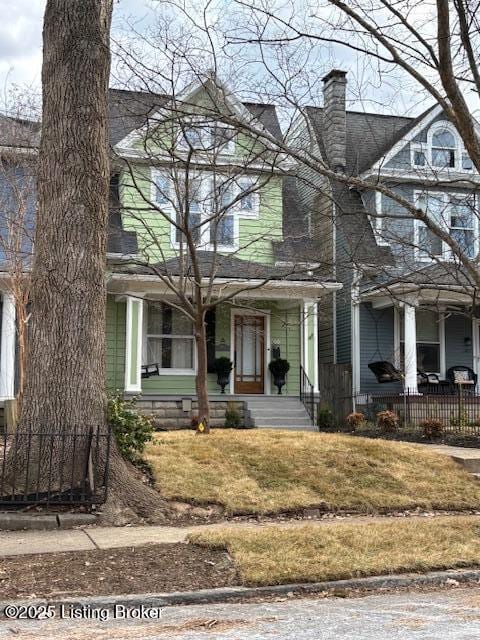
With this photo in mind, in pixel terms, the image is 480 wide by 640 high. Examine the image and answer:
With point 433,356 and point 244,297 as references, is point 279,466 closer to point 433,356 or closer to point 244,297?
point 244,297

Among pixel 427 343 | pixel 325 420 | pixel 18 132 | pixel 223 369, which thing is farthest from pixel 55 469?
pixel 427 343

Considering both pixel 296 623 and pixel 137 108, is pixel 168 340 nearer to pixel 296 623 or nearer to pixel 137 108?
pixel 137 108

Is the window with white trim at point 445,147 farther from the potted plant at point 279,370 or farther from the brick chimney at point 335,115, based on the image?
the potted plant at point 279,370

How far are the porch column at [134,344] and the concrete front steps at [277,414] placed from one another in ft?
8.60

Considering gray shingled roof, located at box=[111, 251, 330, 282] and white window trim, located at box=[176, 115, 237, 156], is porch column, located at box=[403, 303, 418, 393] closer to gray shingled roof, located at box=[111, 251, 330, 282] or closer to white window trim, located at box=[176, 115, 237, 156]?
gray shingled roof, located at box=[111, 251, 330, 282]

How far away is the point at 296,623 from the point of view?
4.85 meters

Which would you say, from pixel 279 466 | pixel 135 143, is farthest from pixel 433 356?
pixel 279 466

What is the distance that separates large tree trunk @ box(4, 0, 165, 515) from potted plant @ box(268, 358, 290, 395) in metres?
9.99

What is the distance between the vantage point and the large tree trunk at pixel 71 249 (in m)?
8.18

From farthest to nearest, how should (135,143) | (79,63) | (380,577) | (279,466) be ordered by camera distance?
(135,143), (279,466), (79,63), (380,577)

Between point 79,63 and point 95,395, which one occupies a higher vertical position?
point 79,63

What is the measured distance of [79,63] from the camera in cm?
855

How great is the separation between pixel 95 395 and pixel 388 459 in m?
4.62

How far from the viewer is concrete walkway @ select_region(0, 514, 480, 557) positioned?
21.9 ft
